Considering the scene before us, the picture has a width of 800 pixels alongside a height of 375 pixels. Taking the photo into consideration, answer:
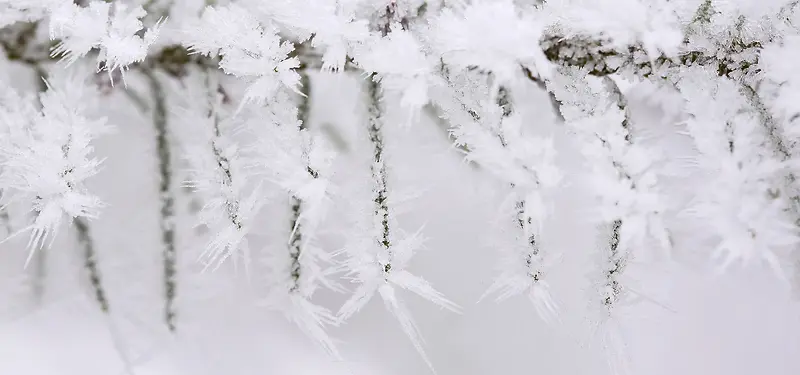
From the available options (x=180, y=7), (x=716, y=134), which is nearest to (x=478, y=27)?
(x=716, y=134)

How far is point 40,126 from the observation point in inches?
14.9

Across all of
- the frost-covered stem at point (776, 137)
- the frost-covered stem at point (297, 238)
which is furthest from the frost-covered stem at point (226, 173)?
the frost-covered stem at point (776, 137)

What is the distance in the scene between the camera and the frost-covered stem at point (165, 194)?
0.44 m

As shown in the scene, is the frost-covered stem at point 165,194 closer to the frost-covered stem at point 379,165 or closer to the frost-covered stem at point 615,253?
the frost-covered stem at point 379,165

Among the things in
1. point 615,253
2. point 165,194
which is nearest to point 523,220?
point 615,253

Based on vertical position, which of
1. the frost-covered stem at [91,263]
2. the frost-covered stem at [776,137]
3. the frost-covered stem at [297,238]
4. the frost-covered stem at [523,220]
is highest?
the frost-covered stem at [776,137]

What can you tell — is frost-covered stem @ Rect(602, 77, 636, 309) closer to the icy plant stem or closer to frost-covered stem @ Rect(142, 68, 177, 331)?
the icy plant stem

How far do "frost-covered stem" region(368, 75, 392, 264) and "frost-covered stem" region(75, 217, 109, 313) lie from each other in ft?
0.90

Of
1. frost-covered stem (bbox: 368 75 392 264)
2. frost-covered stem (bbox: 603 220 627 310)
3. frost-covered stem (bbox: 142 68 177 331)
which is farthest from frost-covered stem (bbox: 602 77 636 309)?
frost-covered stem (bbox: 142 68 177 331)

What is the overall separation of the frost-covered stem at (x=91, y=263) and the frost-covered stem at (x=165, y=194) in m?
0.05

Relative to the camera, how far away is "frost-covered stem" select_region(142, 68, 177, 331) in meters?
0.44

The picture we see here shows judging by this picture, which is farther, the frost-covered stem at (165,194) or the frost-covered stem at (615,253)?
the frost-covered stem at (165,194)

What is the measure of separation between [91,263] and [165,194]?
0.30 feet

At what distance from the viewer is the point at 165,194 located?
0.47 meters
